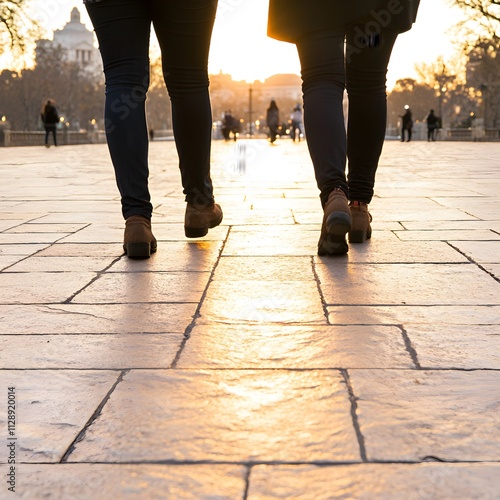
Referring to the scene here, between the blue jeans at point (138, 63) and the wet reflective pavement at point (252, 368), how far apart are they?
0.36 m

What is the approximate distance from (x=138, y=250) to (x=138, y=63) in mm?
744

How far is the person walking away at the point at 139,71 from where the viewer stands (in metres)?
3.42

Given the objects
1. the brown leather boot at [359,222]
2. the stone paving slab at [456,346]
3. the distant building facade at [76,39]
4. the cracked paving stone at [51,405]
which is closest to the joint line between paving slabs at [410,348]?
the stone paving slab at [456,346]

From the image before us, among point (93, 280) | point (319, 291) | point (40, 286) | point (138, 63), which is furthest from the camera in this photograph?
point (138, 63)

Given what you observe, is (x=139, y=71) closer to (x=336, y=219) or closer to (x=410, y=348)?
(x=336, y=219)

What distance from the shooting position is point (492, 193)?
6.71 meters

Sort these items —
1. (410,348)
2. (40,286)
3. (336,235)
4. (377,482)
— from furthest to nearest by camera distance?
1. (336,235)
2. (40,286)
3. (410,348)
4. (377,482)

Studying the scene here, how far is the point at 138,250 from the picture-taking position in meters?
3.51

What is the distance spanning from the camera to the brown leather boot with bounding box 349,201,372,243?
151 inches

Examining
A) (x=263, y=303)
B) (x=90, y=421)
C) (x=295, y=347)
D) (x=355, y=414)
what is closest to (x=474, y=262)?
(x=263, y=303)

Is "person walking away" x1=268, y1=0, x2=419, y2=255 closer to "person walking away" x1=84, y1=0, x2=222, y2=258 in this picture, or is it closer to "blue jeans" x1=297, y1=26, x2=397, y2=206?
"blue jeans" x1=297, y1=26, x2=397, y2=206

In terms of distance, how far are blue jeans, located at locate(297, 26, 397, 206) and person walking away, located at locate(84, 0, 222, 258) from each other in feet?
1.56

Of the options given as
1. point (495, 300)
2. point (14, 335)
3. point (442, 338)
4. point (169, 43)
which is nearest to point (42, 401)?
point (14, 335)

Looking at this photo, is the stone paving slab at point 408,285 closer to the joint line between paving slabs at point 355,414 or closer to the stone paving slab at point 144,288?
the stone paving slab at point 144,288
